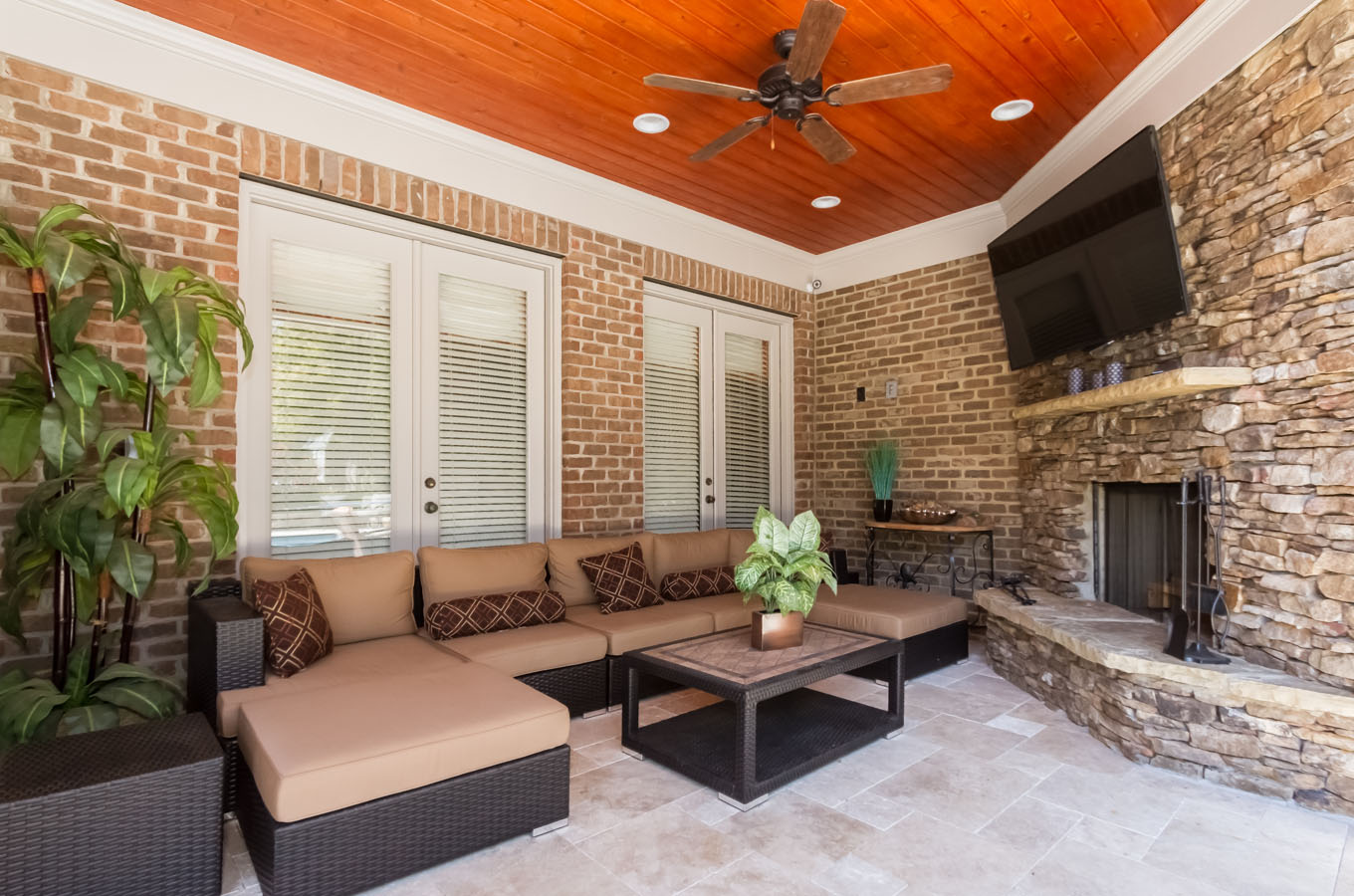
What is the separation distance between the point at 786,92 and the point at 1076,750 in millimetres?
3064

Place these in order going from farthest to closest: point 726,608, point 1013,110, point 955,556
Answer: point 955,556 < point 726,608 < point 1013,110

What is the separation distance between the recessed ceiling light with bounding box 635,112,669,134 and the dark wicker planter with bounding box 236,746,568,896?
2.99m

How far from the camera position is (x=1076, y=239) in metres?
3.79

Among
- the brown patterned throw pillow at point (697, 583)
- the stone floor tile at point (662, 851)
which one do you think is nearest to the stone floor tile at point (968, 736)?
the stone floor tile at point (662, 851)

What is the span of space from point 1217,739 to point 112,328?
4.62 meters

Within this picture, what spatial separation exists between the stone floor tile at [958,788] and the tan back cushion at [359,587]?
2.21 meters

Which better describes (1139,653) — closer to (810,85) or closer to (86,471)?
(810,85)

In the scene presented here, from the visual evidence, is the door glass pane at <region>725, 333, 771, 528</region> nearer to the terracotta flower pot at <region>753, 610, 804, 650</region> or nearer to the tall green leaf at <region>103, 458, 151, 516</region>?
the terracotta flower pot at <region>753, 610, 804, 650</region>

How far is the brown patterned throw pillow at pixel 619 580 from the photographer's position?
393 cm

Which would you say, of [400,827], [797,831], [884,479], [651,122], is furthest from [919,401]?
[400,827]

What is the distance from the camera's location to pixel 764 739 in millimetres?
2951

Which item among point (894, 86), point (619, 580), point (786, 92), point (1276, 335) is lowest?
point (619, 580)

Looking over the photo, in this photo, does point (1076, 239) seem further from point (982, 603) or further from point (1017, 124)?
point (982, 603)

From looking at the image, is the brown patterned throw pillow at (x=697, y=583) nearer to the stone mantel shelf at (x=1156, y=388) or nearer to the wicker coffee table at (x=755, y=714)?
the wicker coffee table at (x=755, y=714)
